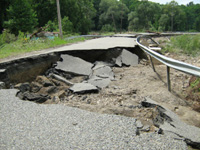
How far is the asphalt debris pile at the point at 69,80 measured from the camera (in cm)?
431

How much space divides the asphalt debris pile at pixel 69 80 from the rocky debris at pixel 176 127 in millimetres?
2084

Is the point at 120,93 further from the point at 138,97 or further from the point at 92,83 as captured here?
the point at 92,83

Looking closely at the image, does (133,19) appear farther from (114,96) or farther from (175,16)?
(114,96)

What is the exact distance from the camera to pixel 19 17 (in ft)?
75.7

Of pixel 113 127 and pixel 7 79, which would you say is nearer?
pixel 113 127

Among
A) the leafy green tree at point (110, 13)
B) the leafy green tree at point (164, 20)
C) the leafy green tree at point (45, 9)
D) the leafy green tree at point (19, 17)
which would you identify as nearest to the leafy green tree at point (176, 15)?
the leafy green tree at point (164, 20)

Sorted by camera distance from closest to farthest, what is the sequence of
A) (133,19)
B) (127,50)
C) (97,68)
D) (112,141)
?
(112,141) → (97,68) → (127,50) → (133,19)

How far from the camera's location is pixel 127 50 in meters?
8.57

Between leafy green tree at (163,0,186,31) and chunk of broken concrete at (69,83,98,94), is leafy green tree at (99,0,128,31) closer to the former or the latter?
leafy green tree at (163,0,186,31)

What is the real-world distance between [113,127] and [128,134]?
9.7 inches

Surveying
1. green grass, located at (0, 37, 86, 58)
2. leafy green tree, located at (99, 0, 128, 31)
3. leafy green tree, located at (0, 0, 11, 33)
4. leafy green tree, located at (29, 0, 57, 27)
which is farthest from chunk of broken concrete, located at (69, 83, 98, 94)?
leafy green tree, located at (99, 0, 128, 31)

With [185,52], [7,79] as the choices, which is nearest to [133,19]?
[185,52]

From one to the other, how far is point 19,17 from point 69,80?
20.7 m

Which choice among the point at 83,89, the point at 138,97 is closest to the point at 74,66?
the point at 83,89
